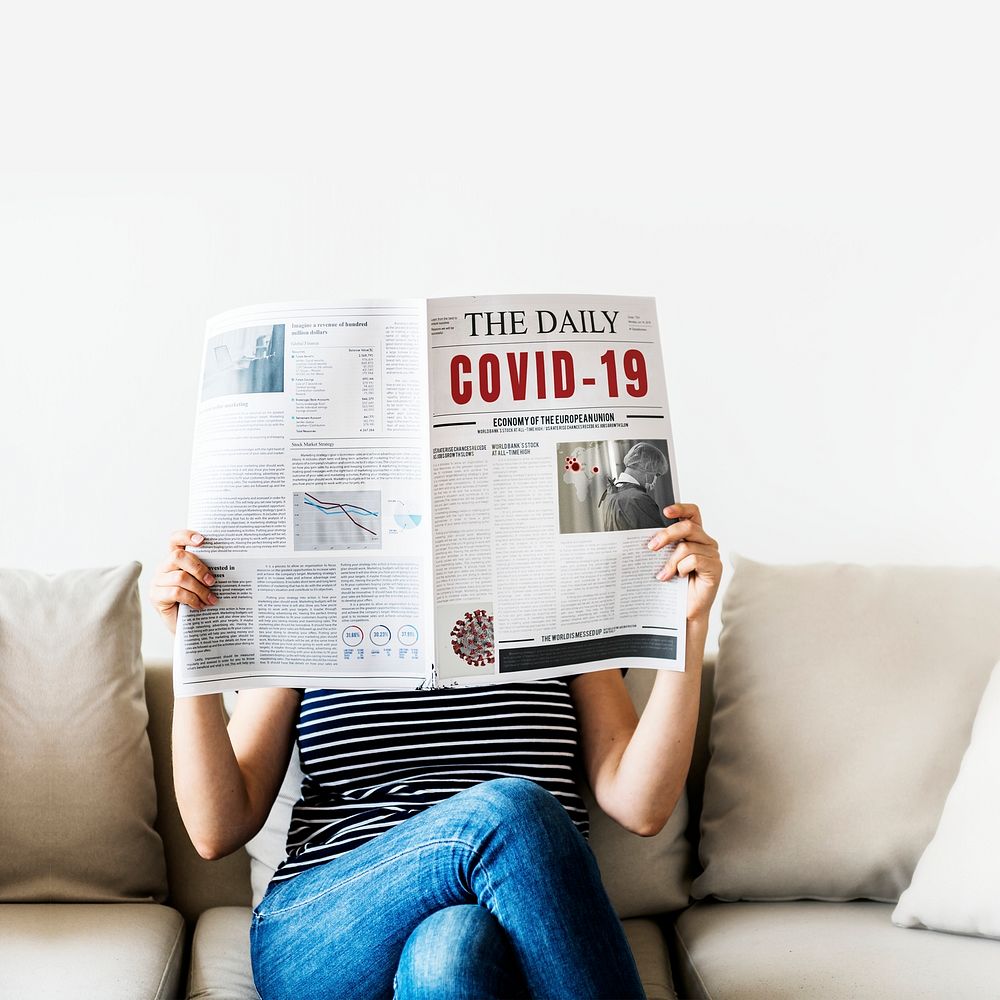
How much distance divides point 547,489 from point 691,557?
177mm

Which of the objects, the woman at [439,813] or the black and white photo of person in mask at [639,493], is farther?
the black and white photo of person in mask at [639,493]

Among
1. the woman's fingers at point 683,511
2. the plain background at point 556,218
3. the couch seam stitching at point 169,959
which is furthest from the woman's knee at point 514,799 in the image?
the plain background at point 556,218

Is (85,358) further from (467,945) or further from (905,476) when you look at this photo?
(905,476)

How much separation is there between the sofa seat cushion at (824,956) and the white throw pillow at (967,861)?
0.03 m

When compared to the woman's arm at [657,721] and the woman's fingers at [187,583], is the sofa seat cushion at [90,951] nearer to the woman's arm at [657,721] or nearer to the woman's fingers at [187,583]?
the woman's fingers at [187,583]

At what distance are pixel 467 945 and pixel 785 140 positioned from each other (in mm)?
1477

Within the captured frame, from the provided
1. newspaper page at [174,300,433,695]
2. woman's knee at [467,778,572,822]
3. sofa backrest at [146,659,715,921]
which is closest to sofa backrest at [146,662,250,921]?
sofa backrest at [146,659,715,921]

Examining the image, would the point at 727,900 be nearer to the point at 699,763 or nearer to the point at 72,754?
the point at 699,763

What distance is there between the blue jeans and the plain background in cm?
78

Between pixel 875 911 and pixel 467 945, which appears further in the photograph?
pixel 875 911

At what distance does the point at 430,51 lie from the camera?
174cm

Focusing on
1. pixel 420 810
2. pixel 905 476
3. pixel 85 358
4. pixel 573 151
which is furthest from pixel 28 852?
pixel 905 476

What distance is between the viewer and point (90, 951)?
1209 millimetres

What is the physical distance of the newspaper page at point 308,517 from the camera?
1081 millimetres
